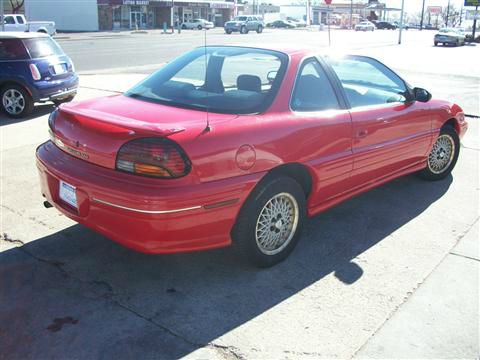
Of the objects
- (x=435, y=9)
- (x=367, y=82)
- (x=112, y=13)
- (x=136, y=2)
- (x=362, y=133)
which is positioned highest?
(x=435, y=9)

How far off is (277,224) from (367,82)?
6.86 feet

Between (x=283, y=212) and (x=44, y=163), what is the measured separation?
1769 millimetres

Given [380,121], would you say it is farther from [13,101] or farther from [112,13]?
[112,13]

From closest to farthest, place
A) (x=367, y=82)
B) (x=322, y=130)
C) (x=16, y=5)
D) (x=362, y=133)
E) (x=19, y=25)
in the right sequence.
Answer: (x=322, y=130) < (x=362, y=133) < (x=367, y=82) < (x=19, y=25) < (x=16, y=5)

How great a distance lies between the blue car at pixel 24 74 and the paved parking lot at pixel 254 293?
4.61m

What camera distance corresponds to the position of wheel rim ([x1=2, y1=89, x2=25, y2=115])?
8.97 m

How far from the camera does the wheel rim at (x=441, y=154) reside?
562 centimetres

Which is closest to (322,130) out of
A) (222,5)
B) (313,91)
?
(313,91)

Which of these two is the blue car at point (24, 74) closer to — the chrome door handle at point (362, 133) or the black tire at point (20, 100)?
the black tire at point (20, 100)

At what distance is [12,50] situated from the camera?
29.8ft

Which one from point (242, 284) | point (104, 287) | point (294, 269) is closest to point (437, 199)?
point (294, 269)

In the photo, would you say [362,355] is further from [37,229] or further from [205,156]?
[37,229]

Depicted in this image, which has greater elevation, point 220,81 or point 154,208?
point 220,81

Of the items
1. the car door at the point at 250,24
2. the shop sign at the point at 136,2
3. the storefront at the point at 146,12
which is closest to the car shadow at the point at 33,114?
the car door at the point at 250,24
